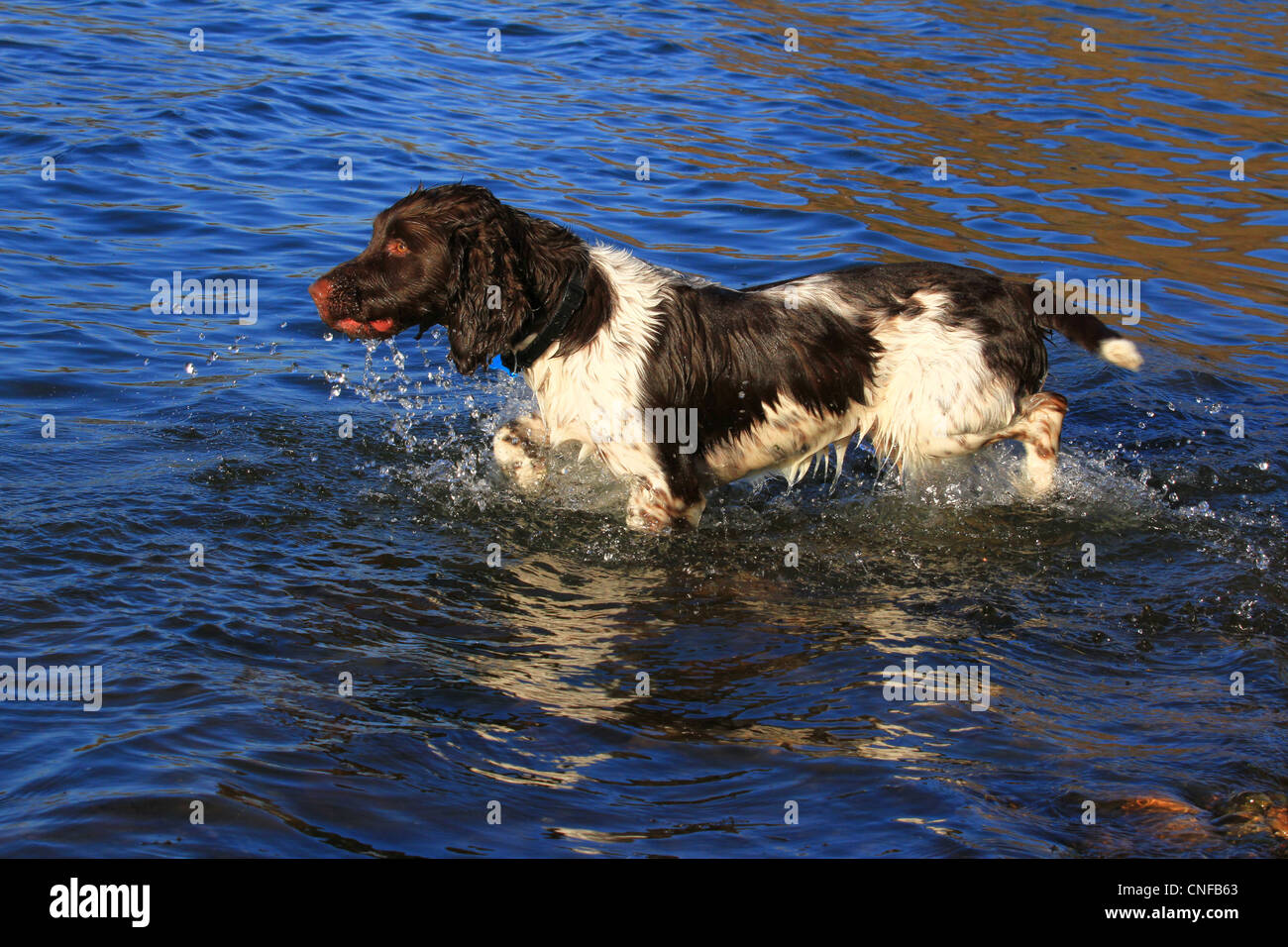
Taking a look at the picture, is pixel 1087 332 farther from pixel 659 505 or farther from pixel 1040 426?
pixel 659 505

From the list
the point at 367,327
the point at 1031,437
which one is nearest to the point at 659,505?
the point at 367,327

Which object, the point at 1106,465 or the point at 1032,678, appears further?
the point at 1106,465

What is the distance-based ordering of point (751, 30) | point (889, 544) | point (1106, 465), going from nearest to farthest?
1. point (889, 544)
2. point (1106, 465)
3. point (751, 30)

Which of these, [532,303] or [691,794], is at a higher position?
[532,303]

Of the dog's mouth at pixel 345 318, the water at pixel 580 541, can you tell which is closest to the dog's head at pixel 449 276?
the dog's mouth at pixel 345 318

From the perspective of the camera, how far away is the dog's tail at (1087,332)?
5691 millimetres

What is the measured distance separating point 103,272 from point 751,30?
9.80m

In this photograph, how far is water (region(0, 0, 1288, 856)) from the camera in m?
3.80

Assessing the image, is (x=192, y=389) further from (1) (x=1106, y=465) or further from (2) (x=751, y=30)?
(2) (x=751, y=30)

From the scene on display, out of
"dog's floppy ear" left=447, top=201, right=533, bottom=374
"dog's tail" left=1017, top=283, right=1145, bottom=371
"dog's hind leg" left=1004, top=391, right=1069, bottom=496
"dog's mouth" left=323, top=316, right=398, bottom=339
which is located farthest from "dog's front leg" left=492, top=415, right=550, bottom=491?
"dog's tail" left=1017, top=283, right=1145, bottom=371

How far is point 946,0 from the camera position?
17875 mm

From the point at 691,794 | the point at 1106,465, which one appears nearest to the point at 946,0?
the point at 1106,465

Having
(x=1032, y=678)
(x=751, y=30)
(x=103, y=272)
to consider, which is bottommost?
(x=1032, y=678)

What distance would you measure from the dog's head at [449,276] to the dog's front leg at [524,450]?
0.72m
